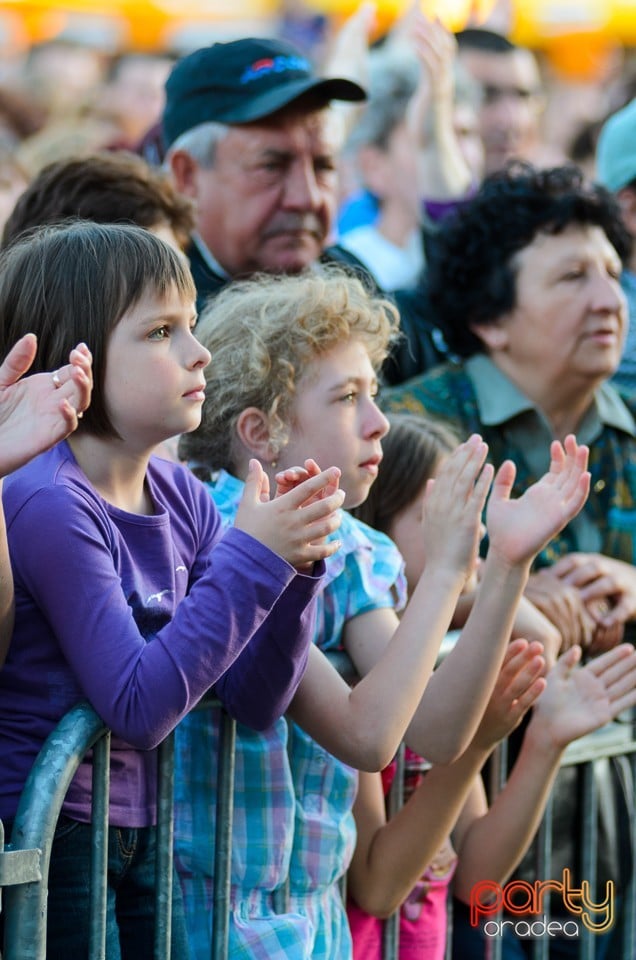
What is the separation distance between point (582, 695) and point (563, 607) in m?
0.45

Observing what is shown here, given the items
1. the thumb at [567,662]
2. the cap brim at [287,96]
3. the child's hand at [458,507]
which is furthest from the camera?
the cap brim at [287,96]

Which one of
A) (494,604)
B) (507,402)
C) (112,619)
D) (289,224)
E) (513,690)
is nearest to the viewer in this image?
(112,619)

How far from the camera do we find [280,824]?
2727 mm

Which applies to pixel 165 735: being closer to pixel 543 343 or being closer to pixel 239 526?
pixel 239 526

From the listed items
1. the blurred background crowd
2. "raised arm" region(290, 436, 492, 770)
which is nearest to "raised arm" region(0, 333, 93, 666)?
"raised arm" region(290, 436, 492, 770)

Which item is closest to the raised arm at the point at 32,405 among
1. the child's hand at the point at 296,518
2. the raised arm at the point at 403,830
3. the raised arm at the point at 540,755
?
the child's hand at the point at 296,518

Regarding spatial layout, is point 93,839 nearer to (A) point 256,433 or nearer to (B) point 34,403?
(B) point 34,403

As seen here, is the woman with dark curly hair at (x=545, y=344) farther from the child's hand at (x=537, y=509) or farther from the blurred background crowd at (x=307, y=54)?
the blurred background crowd at (x=307, y=54)

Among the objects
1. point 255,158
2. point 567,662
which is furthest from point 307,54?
point 567,662

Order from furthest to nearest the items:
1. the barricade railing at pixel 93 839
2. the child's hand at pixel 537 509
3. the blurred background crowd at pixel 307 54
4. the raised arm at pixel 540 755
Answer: the blurred background crowd at pixel 307 54, the raised arm at pixel 540 755, the child's hand at pixel 537 509, the barricade railing at pixel 93 839

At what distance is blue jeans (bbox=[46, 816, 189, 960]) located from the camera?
92.2 inches

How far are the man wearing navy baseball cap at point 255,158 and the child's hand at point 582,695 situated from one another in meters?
A: 1.40

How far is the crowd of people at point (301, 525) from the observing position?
2299 millimetres

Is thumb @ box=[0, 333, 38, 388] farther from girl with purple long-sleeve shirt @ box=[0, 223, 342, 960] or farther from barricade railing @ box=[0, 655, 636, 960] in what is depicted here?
barricade railing @ box=[0, 655, 636, 960]
